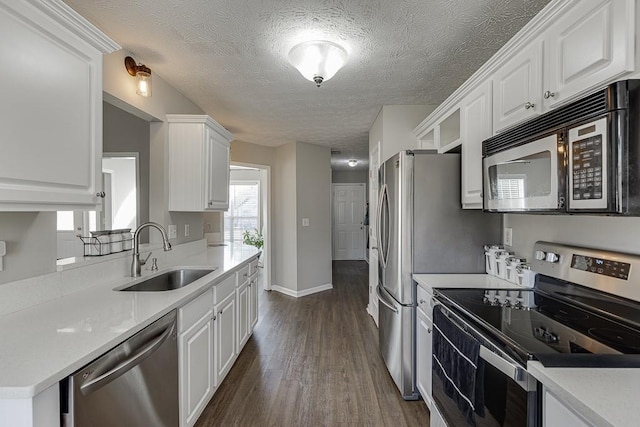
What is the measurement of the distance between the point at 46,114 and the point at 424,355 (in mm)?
2287

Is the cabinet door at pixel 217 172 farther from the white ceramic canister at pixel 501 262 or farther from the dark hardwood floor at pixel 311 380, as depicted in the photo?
the white ceramic canister at pixel 501 262

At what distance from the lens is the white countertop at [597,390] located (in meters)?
0.72

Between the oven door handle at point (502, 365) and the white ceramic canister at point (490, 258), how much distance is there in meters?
1.02

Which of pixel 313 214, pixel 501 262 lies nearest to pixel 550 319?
pixel 501 262

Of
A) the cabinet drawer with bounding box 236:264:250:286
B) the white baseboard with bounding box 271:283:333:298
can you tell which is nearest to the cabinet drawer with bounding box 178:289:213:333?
the cabinet drawer with bounding box 236:264:250:286

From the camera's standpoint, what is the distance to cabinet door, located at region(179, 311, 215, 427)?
5.48ft

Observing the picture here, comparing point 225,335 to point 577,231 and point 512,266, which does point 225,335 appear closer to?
point 512,266

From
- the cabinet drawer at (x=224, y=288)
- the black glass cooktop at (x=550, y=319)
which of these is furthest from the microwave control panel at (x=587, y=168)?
the cabinet drawer at (x=224, y=288)

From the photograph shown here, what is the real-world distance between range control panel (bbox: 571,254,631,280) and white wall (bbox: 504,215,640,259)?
7 cm

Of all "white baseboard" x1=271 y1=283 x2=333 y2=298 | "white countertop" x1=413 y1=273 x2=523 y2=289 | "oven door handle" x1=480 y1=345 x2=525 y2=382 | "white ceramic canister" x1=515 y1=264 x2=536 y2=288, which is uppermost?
"white ceramic canister" x1=515 y1=264 x2=536 y2=288

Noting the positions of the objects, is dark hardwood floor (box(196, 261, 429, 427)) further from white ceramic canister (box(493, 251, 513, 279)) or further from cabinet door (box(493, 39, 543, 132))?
cabinet door (box(493, 39, 543, 132))

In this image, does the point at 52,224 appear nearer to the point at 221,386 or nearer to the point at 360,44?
the point at 221,386

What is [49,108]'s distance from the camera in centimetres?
119

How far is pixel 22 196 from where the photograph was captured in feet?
3.54
